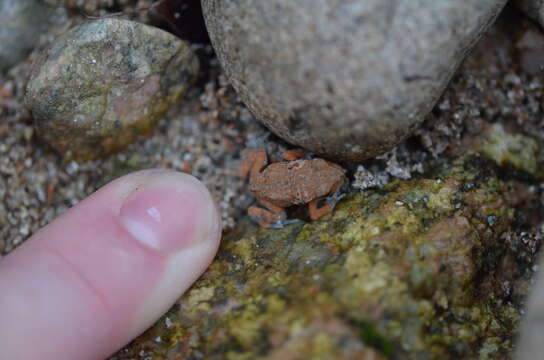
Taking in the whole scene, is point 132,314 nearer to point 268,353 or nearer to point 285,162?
point 268,353

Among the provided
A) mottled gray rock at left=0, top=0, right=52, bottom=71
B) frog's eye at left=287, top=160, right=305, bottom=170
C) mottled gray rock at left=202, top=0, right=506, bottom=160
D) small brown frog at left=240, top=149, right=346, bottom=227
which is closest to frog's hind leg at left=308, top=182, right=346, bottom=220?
small brown frog at left=240, top=149, right=346, bottom=227

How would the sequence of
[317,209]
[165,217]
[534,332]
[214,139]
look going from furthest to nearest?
[214,139]
[317,209]
[165,217]
[534,332]

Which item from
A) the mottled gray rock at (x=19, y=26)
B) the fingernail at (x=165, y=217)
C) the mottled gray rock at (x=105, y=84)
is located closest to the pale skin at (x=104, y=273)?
the fingernail at (x=165, y=217)

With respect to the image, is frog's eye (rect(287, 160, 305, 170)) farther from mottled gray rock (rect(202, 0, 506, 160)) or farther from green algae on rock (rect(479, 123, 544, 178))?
green algae on rock (rect(479, 123, 544, 178))

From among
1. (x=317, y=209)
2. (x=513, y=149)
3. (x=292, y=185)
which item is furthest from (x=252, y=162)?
(x=513, y=149)

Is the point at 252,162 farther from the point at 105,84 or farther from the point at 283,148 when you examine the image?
the point at 105,84

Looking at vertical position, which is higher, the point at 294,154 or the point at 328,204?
the point at 294,154

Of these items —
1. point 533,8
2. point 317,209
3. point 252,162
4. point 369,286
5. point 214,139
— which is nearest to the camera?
point 369,286
